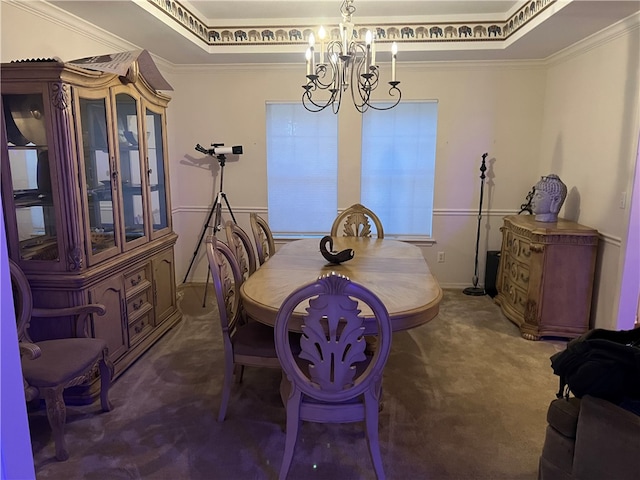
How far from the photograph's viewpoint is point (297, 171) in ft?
14.7

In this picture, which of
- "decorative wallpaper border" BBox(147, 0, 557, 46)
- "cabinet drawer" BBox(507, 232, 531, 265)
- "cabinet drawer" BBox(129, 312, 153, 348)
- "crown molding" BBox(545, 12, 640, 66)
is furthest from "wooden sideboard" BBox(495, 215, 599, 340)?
"cabinet drawer" BBox(129, 312, 153, 348)

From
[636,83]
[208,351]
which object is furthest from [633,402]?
[208,351]

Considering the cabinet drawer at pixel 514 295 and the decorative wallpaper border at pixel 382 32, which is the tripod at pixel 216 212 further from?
A: the cabinet drawer at pixel 514 295

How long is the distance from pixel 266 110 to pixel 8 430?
3.81 m

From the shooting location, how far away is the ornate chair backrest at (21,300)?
2.12 metres

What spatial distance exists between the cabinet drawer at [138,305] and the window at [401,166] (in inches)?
91.7

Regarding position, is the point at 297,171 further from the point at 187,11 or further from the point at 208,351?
the point at 208,351

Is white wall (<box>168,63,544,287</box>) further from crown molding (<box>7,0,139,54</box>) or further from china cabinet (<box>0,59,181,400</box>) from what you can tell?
china cabinet (<box>0,59,181,400</box>)

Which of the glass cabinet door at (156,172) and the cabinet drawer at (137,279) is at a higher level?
the glass cabinet door at (156,172)

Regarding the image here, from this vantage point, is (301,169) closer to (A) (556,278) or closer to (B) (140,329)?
(B) (140,329)

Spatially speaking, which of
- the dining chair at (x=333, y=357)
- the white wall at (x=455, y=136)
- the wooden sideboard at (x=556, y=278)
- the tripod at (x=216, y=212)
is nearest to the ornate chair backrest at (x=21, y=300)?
the dining chair at (x=333, y=357)

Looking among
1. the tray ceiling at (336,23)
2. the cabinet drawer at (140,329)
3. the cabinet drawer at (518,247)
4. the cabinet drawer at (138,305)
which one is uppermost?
the tray ceiling at (336,23)

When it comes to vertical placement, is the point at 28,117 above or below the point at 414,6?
below

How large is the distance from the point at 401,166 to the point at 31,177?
3212mm
